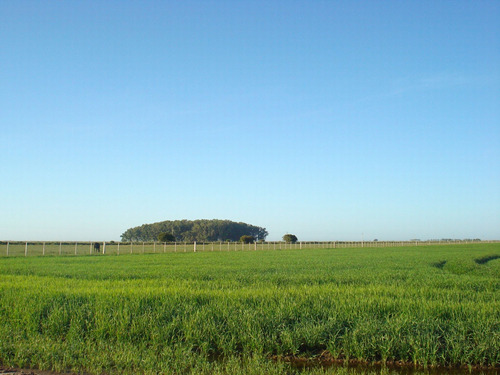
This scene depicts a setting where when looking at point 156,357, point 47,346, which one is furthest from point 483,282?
point 47,346

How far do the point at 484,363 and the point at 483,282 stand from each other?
8967 mm

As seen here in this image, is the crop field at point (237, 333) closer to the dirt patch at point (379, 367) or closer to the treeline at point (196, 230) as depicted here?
the dirt patch at point (379, 367)

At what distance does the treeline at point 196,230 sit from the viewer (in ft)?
489

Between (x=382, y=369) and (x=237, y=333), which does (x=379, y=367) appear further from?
(x=237, y=333)

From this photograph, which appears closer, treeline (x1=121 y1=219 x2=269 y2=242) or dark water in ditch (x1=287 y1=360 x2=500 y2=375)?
dark water in ditch (x1=287 y1=360 x2=500 y2=375)

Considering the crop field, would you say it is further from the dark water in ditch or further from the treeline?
the treeline

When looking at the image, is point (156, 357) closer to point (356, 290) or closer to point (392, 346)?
point (392, 346)

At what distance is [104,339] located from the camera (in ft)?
25.4

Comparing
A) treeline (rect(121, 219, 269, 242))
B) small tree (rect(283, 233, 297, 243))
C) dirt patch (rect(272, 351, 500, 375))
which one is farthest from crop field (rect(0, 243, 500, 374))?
treeline (rect(121, 219, 269, 242))

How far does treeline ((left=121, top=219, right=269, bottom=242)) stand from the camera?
489 ft

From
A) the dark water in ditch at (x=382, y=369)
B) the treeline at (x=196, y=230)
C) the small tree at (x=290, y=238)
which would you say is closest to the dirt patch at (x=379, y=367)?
the dark water in ditch at (x=382, y=369)

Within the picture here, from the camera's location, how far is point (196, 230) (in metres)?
150

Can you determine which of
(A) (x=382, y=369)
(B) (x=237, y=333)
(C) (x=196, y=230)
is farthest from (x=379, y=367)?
(C) (x=196, y=230)

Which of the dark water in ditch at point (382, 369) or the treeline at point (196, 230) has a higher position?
the treeline at point (196, 230)
